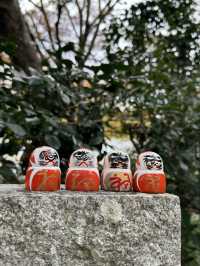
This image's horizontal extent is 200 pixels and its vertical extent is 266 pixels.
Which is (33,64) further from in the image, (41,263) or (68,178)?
(41,263)

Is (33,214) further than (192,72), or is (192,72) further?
(192,72)

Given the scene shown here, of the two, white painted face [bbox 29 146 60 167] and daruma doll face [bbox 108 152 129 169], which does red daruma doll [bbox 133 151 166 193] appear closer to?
daruma doll face [bbox 108 152 129 169]

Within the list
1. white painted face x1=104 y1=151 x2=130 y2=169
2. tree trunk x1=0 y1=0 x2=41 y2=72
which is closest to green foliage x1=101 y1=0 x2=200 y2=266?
tree trunk x1=0 y1=0 x2=41 y2=72

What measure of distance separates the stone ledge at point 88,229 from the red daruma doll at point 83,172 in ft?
0.11

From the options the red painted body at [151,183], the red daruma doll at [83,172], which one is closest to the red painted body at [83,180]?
the red daruma doll at [83,172]

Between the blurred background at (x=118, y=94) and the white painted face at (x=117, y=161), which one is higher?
the blurred background at (x=118, y=94)

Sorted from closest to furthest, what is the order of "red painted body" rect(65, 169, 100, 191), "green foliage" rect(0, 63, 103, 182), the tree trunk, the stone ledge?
the stone ledge, "red painted body" rect(65, 169, 100, 191), "green foliage" rect(0, 63, 103, 182), the tree trunk

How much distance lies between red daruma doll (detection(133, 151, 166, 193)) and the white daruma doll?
33 millimetres

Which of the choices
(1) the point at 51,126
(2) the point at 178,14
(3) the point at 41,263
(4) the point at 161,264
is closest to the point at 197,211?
(2) the point at 178,14

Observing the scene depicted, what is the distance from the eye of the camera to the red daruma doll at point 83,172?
1.29 meters

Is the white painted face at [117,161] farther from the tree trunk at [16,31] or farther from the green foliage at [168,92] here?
the tree trunk at [16,31]

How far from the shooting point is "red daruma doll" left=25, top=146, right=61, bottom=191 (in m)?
1.26

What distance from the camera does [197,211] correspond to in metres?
3.05

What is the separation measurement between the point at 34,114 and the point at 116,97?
31.8 inches
